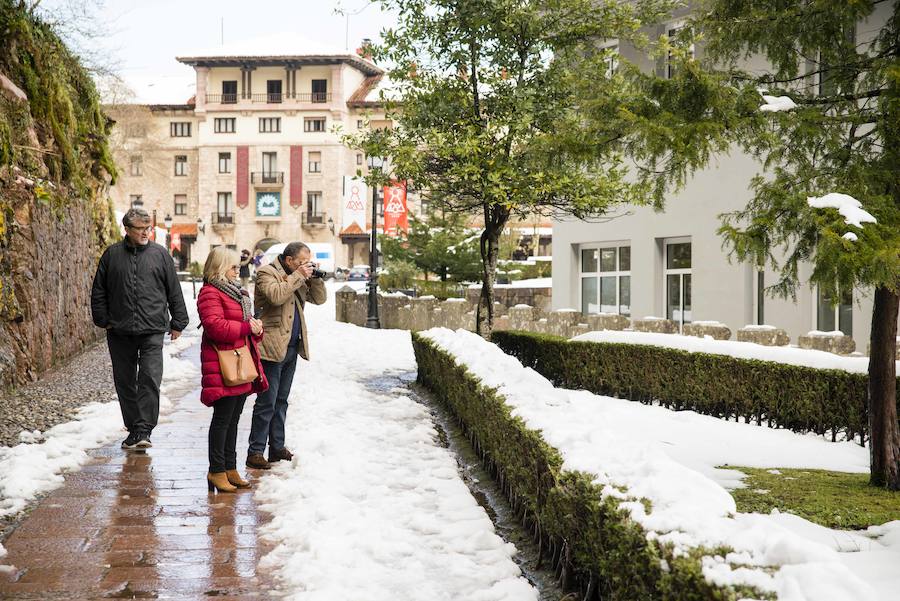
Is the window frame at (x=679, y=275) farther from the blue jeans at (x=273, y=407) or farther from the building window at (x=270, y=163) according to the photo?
the building window at (x=270, y=163)

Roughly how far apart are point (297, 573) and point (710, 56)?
5.25 m

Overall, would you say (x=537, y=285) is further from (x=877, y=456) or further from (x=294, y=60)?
(x=294, y=60)

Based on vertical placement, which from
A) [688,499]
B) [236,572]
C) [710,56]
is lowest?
[236,572]

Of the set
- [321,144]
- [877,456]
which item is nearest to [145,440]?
[877,456]

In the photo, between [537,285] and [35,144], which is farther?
[537,285]

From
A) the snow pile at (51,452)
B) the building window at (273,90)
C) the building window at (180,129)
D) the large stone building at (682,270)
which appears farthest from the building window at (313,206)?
the snow pile at (51,452)

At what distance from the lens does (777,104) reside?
680cm

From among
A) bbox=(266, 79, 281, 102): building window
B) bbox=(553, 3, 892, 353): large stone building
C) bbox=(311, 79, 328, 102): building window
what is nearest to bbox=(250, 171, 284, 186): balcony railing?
bbox=(266, 79, 281, 102): building window

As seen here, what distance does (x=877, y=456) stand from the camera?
24.7 feet

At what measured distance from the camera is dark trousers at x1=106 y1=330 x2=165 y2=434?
7523mm

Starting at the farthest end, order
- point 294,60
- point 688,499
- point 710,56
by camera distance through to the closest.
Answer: point 294,60 < point 710,56 < point 688,499

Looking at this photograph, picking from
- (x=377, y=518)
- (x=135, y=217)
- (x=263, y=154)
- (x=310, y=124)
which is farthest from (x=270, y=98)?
(x=377, y=518)

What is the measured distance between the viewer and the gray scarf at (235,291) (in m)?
6.24

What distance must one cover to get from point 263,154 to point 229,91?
17.8 feet
